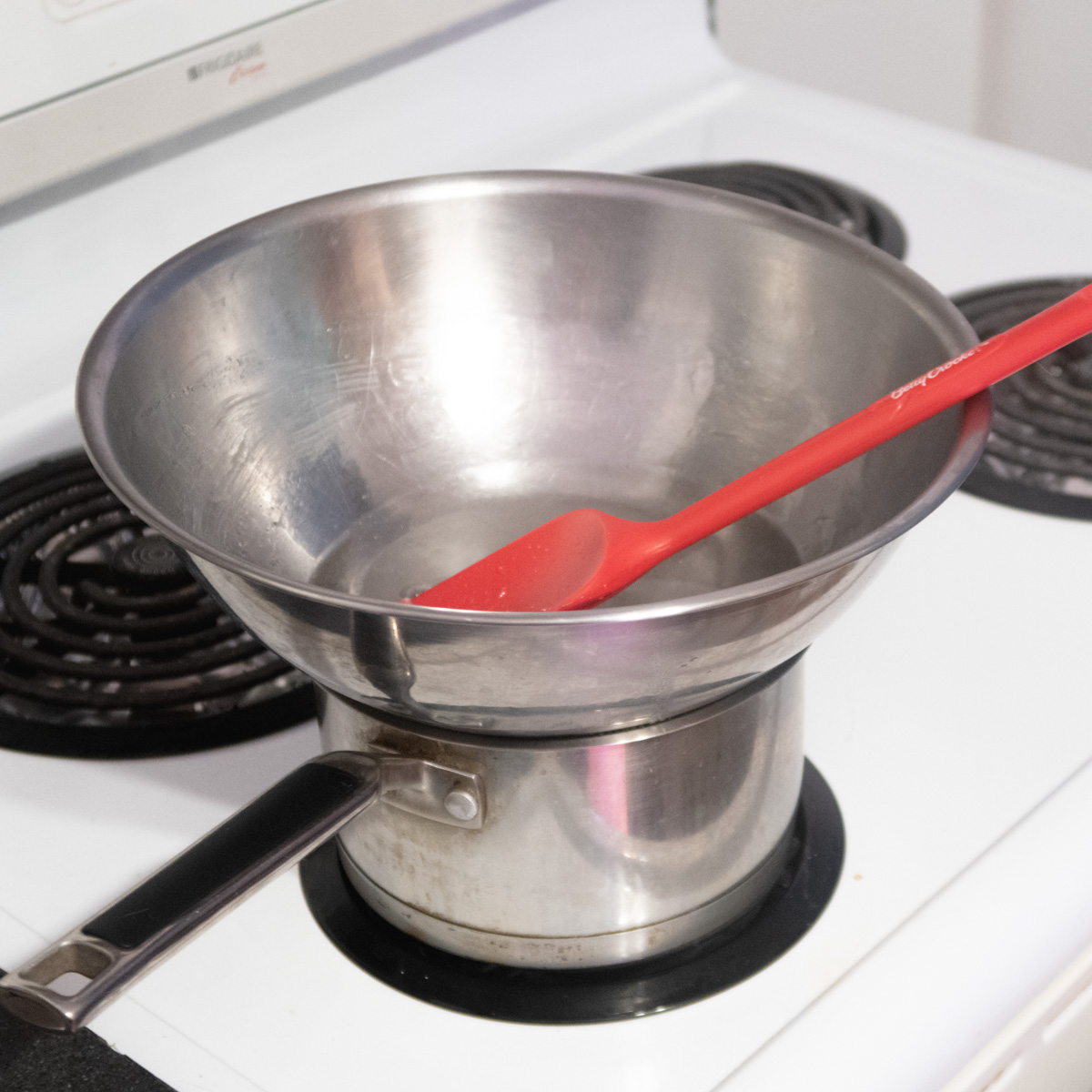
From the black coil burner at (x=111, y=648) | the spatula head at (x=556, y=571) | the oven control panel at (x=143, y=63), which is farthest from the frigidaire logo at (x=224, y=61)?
the spatula head at (x=556, y=571)

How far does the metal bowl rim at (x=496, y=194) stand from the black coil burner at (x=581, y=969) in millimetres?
122

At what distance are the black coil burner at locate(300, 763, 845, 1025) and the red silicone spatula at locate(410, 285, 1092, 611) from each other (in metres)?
0.11

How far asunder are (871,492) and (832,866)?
12cm

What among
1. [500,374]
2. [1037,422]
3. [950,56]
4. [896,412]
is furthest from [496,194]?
[950,56]

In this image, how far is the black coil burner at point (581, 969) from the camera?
403mm

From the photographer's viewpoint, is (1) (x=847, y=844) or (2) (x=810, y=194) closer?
(1) (x=847, y=844)

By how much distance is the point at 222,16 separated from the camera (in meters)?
0.64

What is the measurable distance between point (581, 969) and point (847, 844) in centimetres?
10

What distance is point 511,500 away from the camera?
0.52 meters

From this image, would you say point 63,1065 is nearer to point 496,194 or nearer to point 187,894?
point 187,894

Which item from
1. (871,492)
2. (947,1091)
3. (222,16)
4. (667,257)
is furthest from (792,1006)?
(222,16)

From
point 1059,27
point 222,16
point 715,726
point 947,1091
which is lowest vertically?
point 1059,27

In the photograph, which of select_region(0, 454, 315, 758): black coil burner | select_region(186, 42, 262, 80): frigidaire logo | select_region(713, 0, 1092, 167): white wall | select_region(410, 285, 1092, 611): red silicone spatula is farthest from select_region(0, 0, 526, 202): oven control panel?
select_region(713, 0, 1092, 167): white wall

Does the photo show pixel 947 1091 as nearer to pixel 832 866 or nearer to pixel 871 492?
pixel 832 866
